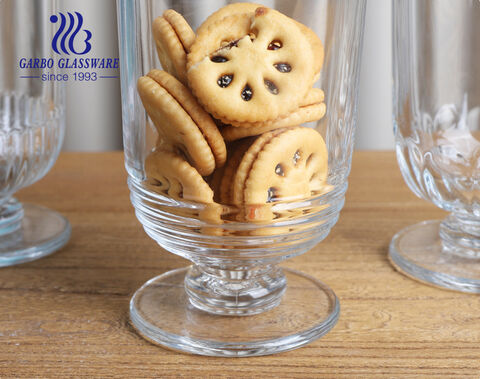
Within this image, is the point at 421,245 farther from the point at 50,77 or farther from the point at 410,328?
the point at 50,77

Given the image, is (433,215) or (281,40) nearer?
(281,40)

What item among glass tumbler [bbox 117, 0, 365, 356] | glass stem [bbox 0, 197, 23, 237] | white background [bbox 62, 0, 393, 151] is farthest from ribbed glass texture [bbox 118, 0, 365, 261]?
white background [bbox 62, 0, 393, 151]

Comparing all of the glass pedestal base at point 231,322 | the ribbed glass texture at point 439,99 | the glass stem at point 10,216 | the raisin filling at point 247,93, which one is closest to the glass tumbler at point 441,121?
the ribbed glass texture at point 439,99

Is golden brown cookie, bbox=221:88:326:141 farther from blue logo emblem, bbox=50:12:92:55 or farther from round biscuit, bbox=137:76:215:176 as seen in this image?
blue logo emblem, bbox=50:12:92:55

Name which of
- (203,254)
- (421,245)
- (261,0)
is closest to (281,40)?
(261,0)

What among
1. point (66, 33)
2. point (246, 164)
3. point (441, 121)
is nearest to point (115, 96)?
point (66, 33)

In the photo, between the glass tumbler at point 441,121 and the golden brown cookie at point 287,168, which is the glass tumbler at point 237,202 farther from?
the glass tumbler at point 441,121
